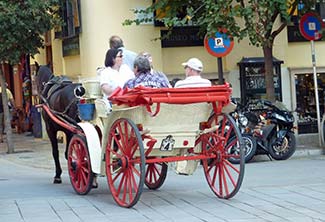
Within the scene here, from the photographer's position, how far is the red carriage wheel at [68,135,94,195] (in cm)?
1014

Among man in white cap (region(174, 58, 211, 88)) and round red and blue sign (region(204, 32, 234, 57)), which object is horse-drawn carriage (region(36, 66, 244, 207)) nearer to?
man in white cap (region(174, 58, 211, 88))

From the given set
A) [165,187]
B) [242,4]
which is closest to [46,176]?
[165,187]

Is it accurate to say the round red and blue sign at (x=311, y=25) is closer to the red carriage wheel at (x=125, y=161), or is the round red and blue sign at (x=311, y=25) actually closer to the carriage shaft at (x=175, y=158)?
the carriage shaft at (x=175, y=158)

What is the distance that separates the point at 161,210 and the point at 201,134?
1.13 meters

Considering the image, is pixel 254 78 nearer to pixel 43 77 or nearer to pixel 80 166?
pixel 43 77

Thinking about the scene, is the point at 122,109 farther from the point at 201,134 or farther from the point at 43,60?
the point at 43,60

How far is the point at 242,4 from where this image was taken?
15047mm

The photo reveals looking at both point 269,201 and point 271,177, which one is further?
point 271,177

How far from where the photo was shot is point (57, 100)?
11.8 meters

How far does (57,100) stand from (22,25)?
537 cm

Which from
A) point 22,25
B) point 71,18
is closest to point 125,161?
point 22,25

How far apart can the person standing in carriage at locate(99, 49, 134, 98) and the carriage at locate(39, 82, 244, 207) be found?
0.77ft

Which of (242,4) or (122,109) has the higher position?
(242,4)

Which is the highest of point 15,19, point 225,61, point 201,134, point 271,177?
point 15,19
